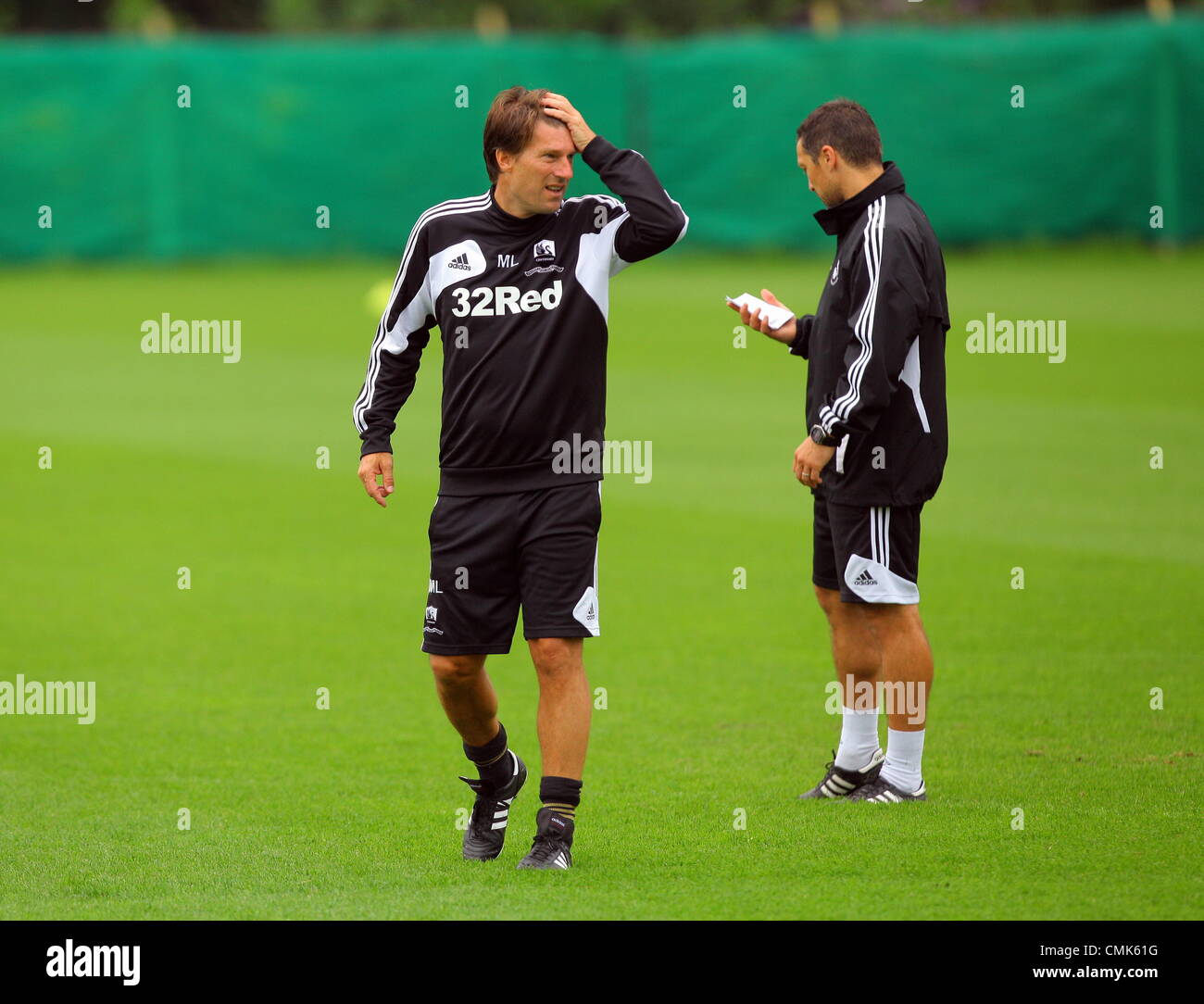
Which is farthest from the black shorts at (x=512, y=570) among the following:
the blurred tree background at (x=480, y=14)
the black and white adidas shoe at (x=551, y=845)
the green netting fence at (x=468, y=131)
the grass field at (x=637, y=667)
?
the blurred tree background at (x=480, y=14)

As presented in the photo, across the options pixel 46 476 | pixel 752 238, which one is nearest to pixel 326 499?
pixel 46 476

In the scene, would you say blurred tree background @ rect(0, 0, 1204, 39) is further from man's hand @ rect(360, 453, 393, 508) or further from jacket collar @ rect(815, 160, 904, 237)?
man's hand @ rect(360, 453, 393, 508)

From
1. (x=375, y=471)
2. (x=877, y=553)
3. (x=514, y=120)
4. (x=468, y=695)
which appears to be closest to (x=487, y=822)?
(x=468, y=695)

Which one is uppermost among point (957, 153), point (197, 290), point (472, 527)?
point (957, 153)

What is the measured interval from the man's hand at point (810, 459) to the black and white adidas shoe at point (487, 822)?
4.88 feet

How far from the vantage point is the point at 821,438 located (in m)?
6.30

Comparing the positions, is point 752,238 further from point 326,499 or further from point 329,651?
point 329,651

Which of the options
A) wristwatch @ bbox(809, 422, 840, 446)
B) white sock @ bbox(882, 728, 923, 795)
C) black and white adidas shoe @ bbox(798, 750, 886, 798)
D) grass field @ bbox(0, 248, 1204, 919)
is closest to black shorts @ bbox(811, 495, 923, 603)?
wristwatch @ bbox(809, 422, 840, 446)

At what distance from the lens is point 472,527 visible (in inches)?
233

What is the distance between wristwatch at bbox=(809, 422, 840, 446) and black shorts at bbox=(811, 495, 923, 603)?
11.2 inches

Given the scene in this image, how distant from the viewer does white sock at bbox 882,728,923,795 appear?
6.53m

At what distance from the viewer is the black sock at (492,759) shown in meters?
6.14

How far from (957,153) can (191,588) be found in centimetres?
2073
